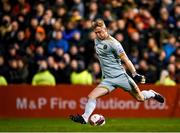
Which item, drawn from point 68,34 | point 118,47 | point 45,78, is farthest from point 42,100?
point 118,47

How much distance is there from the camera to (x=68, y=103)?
21656 millimetres

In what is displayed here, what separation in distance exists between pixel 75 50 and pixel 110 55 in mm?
7002

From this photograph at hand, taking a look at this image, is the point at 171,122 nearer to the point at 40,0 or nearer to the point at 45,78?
the point at 45,78

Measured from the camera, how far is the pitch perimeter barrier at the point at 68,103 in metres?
21.4

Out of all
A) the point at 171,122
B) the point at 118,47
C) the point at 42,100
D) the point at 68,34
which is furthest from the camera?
the point at 68,34

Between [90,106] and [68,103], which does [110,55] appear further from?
[68,103]

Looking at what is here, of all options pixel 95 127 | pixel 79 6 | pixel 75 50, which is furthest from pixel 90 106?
pixel 79 6

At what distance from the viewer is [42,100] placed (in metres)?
21.6

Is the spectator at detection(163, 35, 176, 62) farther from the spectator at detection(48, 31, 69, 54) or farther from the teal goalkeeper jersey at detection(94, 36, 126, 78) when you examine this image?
the teal goalkeeper jersey at detection(94, 36, 126, 78)

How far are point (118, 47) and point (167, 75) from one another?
734 cm

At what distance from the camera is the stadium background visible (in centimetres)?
2153

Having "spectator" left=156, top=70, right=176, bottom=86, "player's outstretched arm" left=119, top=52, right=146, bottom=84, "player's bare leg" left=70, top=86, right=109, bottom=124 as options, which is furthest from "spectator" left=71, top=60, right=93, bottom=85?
"player's outstretched arm" left=119, top=52, right=146, bottom=84

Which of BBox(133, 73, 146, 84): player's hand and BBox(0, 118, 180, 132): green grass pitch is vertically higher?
BBox(133, 73, 146, 84): player's hand

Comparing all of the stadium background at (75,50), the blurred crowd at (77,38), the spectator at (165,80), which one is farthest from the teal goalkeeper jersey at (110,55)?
the spectator at (165,80)
